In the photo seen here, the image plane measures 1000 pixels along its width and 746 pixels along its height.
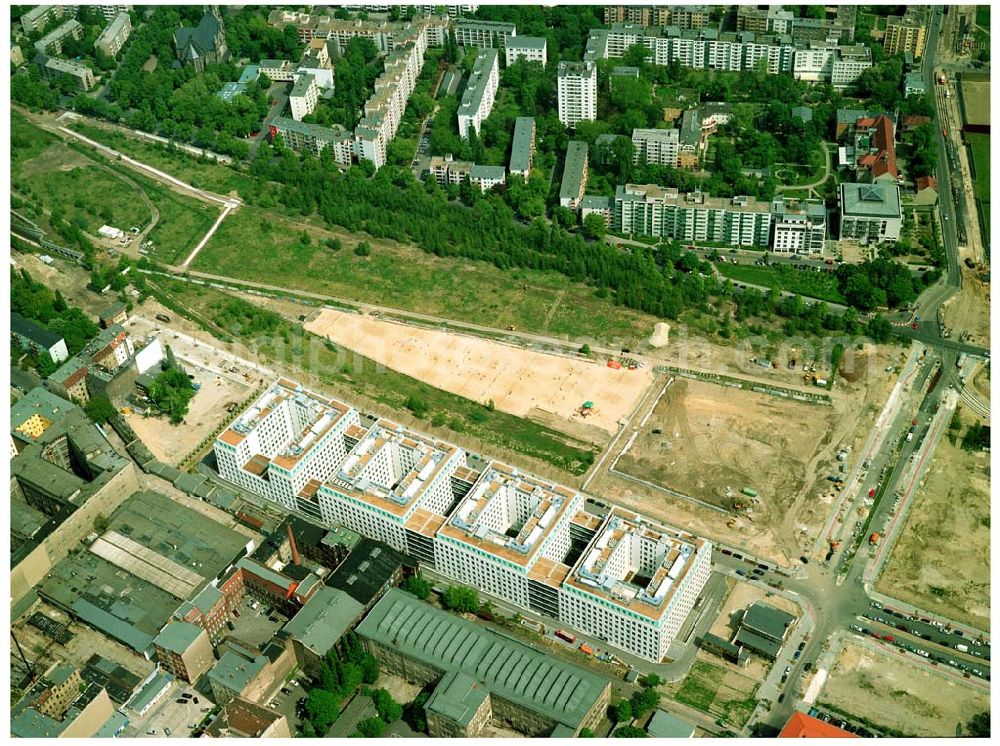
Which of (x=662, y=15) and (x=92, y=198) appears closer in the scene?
(x=92, y=198)

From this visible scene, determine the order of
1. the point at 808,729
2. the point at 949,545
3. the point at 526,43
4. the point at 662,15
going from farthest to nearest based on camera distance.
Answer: the point at 662,15 → the point at 526,43 → the point at 949,545 → the point at 808,729

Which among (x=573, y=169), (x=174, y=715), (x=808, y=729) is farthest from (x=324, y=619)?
(x=573, y=169)

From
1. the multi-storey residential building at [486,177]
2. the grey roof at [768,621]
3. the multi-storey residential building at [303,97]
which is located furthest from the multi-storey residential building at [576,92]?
the grey roof at [768,621]

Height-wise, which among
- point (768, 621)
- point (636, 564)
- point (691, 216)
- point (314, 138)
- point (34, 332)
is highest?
point (314, 138)

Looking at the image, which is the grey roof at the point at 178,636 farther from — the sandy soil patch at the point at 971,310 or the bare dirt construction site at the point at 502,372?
the sandy soil patch at the point at 971,310

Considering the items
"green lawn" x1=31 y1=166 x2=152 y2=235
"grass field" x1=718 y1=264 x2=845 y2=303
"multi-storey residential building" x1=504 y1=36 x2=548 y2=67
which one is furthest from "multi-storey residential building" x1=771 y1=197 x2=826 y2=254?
"green lawn" x1=31 y1=166 x2=152 y2=235

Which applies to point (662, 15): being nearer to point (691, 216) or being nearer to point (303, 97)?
point (691, 216)
